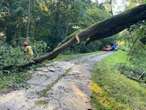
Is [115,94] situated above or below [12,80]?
below

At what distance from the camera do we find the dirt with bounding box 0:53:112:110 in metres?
12.6

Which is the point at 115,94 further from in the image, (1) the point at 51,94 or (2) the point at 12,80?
(2) the point at 12,80

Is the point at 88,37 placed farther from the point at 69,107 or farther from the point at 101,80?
the point at 101,80

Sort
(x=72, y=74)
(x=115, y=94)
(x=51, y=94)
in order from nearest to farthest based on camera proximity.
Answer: (x=51, y=94)
(x=115, y=94)
(x=72, y=74)

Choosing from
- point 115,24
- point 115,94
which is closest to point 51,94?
point 115,94

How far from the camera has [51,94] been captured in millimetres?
14469

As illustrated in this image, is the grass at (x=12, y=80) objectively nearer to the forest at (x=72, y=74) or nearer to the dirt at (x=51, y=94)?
the forest at (x=72, y=74)

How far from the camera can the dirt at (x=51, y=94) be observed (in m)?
12.6

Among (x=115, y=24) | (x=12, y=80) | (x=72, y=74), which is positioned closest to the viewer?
(x=115, y=24)

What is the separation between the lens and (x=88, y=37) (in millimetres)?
10367

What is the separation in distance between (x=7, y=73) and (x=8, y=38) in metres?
15.5

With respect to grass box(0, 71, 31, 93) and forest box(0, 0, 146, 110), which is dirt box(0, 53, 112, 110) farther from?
grass box(0, 71, 31, 93)

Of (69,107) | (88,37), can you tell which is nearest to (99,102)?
(69,107)

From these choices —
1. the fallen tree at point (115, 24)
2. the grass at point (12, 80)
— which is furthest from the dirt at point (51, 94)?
the fallen tree at point (115, 24)
